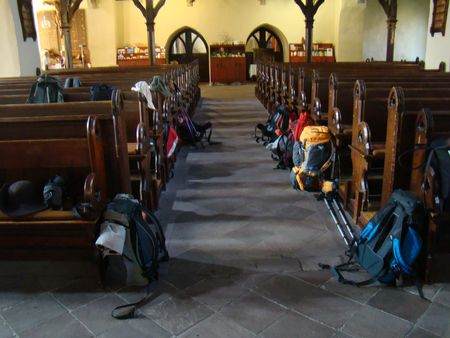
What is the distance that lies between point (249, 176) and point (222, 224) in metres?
1.22

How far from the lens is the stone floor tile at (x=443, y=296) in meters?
2.09

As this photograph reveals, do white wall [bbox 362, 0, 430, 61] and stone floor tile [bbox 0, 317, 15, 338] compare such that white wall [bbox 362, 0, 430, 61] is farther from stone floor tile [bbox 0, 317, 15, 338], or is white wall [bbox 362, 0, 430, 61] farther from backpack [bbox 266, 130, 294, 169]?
stone floor tile [bbox 0, 317, 15, 338]

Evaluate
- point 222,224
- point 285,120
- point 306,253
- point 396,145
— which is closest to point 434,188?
point 396,145

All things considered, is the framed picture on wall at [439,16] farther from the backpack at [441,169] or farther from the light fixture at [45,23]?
the light fixture at [45,23]

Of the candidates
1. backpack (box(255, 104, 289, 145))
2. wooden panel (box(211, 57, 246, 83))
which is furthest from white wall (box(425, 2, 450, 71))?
wooden panel (box(211, 57, 246, 83))

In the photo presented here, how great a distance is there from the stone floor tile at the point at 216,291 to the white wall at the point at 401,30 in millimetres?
13947

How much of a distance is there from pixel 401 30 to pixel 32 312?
15301 millimetres

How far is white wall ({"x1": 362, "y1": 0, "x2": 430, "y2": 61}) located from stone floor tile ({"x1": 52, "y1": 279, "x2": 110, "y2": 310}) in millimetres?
14219

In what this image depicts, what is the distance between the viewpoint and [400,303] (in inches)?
82.3

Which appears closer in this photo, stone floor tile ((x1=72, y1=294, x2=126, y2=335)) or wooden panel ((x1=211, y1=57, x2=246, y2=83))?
stone floor tile ((x1=72, y1=294, x2=126, y2=335))

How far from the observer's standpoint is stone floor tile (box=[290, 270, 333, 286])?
2.30 metres

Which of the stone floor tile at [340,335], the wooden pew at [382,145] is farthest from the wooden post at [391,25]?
the stone floor tile at [340,335]

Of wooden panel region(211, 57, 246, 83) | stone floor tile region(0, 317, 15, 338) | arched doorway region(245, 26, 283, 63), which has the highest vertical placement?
arched doorway region(245, 26, 283, 63)

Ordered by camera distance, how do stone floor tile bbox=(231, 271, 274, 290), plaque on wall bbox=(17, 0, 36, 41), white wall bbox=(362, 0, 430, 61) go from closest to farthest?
stone floor tile bbox=(231, 271, 274, 290), plaque on wall bbox=(17, 0, 36, 41), white wall bbox=(362, 0, 430, 61)
